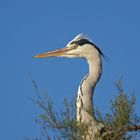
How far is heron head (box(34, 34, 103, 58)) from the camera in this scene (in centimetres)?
880

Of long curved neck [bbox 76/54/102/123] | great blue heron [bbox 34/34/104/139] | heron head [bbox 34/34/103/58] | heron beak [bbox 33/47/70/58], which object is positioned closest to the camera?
long curved neck [bbox 76/54/102/123]

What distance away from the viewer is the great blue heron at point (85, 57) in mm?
8079

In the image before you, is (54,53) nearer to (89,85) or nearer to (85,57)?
(85,57)

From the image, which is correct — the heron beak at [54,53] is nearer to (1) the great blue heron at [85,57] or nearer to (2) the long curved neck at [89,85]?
(1) the great blue heron at [85,57]

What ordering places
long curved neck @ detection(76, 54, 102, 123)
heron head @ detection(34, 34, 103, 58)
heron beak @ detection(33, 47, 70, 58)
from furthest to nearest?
heron beak @ detection(33, 47, 70, 58) < heron head @ detection(34, 34, 103, 58) < long curved neck @ detection(76, 54, 102, 123)

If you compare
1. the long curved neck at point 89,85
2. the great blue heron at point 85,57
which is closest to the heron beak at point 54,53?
the great blue heron at point 85,57

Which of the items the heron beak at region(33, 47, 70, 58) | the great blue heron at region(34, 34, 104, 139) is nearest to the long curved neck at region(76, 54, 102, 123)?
the great blue heron at region(34, 34, 104, 139)

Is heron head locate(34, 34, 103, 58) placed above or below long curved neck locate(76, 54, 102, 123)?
above

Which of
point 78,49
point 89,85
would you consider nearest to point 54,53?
point 78,49

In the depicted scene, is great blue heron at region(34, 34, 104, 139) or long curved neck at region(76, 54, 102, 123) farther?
great blue heron at region(34, 34, 104, 139)

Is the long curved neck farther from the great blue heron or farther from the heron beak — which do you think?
the heron beak

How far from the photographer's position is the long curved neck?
7871mm

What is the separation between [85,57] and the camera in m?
8.91

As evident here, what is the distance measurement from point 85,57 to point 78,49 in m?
0.17
